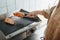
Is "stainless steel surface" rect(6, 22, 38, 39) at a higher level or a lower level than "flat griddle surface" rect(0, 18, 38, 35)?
lower

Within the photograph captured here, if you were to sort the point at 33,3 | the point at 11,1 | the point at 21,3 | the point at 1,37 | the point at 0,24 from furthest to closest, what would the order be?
the point at 33,3, the point at 21,3, the point at 11,1, the point at 0,24, the point at 1,37

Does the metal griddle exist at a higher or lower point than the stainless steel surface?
higher

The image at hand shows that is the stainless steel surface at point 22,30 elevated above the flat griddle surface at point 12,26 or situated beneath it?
situated beneath

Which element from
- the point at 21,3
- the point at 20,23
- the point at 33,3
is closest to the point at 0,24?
the point at 20,23

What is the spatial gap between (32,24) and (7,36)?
23 cm

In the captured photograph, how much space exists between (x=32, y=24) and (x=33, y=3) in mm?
651

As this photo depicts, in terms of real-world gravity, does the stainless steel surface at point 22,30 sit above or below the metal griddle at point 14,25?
below

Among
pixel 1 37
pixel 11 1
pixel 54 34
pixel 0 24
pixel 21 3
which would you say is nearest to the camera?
pixel 54 34

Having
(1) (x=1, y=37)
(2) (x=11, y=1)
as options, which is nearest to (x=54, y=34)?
(1) (x=1, y=37)

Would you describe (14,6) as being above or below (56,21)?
below

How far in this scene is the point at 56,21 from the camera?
1.41ft

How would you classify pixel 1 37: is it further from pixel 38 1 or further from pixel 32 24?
pixel 38 1

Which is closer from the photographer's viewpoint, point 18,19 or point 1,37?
point 1,37

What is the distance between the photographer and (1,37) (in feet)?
2.16
